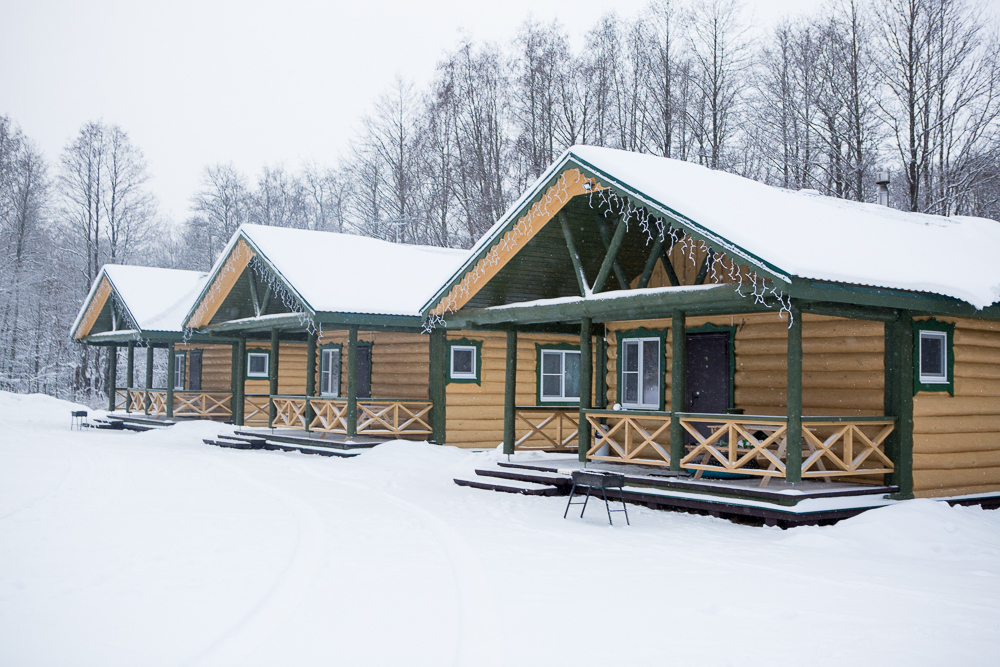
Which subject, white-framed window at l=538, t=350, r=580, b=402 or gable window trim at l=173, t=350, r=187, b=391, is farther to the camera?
gable window trim at l=173, t=350, r=187, b=391

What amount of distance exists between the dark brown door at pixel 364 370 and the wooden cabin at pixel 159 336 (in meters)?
6.43

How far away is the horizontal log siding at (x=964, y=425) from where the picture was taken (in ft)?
37.6

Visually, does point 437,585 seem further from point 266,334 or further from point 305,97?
point 305,97

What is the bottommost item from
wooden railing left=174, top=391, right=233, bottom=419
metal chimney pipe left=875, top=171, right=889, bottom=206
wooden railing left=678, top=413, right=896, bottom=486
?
wooden railing left=174, top=391, right=233, bottom=419

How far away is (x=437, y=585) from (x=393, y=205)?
1360 inches

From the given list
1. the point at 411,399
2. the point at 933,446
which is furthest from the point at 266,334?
the point at 933,446

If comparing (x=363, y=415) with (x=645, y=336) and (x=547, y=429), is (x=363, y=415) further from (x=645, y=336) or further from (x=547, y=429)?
(x=645, y=336)

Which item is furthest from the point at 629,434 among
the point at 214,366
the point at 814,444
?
the point at 214,366

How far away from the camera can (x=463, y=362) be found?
62.7 feet

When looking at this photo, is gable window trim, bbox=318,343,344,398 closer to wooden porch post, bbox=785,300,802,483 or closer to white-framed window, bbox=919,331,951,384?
wooden porch post, bbox=785,300,802,483

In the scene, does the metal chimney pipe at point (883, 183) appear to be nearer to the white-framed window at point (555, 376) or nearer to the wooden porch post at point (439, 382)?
the white-framed window at point (555, 376)

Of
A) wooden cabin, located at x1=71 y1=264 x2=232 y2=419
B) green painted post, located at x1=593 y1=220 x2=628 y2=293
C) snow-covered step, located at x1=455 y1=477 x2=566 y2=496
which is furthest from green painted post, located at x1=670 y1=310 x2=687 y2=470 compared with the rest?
wooden cabin, located at x1=71 y1=264 x2=232 y2=419

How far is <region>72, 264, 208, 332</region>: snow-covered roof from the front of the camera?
2748 cm

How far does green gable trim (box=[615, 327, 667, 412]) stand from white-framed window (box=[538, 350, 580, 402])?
3691 mm
